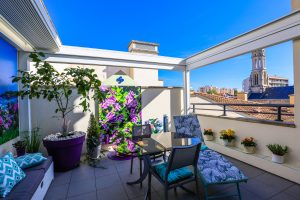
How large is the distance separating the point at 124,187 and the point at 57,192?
1010 millimetres

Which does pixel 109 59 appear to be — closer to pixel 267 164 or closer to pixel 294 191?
pixel 267 164

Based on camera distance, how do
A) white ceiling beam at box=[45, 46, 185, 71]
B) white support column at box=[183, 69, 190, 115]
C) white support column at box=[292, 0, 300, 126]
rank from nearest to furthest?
1. white support column at box=[292, 0, 300, 126]
2. white ceiling beam at box=[45, 46, 185, 71]
3. white support column at box=[183, 69, 190, 115]

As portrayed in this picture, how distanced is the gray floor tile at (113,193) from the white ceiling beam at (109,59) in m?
2.82

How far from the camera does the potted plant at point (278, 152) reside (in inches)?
96.3

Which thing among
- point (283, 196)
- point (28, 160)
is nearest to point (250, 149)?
point (283, 196)

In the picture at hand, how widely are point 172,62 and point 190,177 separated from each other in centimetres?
351

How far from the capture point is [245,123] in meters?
3.19

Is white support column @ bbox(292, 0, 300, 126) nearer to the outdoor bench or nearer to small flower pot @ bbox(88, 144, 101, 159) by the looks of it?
the outdoor bench

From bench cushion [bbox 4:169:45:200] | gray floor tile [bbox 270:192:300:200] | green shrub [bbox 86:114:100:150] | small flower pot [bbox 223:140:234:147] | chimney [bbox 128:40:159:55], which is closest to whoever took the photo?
bench cushion [bbox 4:169:45:200]

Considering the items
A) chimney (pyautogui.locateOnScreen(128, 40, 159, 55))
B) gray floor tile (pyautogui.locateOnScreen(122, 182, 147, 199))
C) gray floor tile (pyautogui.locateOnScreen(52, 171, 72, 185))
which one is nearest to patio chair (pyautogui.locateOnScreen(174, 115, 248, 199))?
Result: gray floor tile (pyautogui.locateOnScreen(122, 182, 147, 199))

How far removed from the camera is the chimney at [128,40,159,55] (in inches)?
321

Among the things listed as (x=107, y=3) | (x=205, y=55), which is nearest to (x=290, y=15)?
(x=205, y=55)

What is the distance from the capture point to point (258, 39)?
273 centimetres

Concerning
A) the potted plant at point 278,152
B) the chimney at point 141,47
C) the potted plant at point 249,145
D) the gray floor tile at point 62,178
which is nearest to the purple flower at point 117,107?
the gray floor tile at point 62,178
